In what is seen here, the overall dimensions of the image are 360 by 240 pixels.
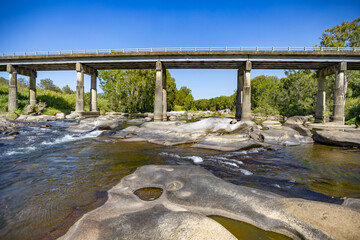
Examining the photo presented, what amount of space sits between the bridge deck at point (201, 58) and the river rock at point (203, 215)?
891 inches

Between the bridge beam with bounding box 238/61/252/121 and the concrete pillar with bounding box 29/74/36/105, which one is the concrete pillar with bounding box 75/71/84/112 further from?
the bridge beam with bounding box 238/61/252/121

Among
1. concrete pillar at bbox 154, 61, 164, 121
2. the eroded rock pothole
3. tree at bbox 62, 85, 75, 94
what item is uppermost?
tree at bbox 62, 85, 75, 94

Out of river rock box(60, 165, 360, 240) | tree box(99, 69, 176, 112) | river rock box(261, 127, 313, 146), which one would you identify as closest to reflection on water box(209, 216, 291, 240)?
river rock box(60, 165, 360, 240)

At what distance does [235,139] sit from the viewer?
31.8 ft

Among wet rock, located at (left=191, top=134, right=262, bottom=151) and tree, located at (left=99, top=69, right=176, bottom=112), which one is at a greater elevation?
tree, located at (left=99, top=69, right=176, bottom=112)

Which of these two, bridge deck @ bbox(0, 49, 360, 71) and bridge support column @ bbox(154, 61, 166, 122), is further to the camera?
bridge support column @ bbox(154, 61, 166, 122)

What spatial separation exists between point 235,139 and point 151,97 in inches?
1690

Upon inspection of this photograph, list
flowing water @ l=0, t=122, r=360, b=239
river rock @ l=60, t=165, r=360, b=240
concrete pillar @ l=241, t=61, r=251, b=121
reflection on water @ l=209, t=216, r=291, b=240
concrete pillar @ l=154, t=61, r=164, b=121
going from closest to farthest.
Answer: river rock @ l=60, t=165, r=360, b=240 → reflection on water @ l=209, t=216, r=291, b=240 → flowing water @ l=0, t=122, r=360, b=239 → concrete pillar @ l=241, t=61, r=251, b=121 → concrete pillar @ l=154, t=61, r=164, b=121

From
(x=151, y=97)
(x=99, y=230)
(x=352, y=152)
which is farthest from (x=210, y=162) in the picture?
(x=151, y=97)

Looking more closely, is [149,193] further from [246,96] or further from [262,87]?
[262,87]

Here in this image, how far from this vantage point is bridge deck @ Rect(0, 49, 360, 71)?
22.1m

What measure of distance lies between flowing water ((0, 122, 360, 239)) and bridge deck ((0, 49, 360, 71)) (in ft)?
57.9

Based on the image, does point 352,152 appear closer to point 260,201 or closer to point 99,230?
point 260,201

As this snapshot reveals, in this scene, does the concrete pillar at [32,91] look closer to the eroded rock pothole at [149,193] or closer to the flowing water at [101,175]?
the flowing water at [101,175]
